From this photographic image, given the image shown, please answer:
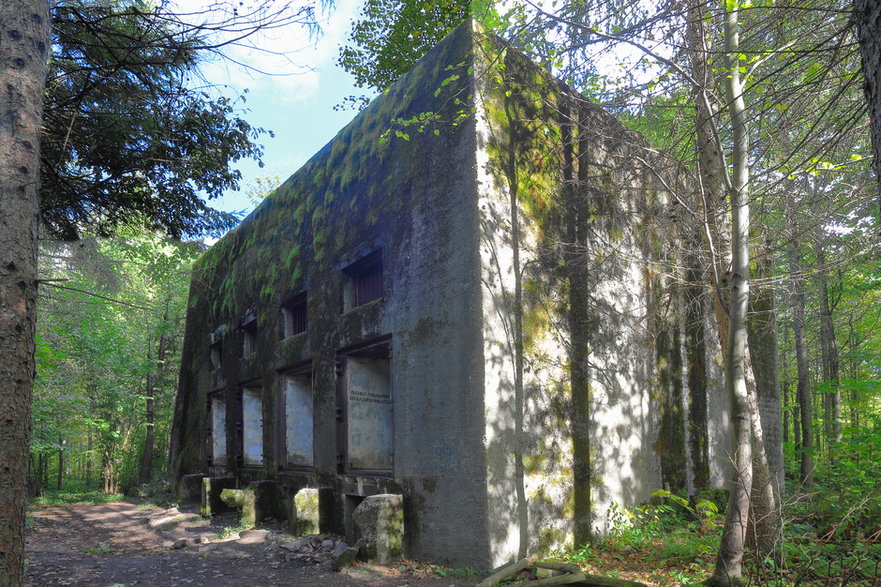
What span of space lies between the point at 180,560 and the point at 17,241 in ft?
23.9

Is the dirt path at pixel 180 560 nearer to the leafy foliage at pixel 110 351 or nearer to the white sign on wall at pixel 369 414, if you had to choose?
the white sign on wall at pixel 369 414

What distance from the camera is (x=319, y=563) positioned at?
821cm

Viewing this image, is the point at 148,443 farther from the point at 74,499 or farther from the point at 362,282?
the point at 362,282

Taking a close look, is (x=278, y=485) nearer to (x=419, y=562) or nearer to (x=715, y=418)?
(x=419, y=562)

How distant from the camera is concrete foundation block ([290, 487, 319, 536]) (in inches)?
367

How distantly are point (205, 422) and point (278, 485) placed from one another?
19.9 feet

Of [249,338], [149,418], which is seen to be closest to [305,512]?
[249,338]

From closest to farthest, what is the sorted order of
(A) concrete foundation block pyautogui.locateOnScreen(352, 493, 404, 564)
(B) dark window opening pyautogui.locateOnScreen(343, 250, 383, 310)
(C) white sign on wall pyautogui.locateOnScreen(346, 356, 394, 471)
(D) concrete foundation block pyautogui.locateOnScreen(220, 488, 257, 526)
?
(A) concrete foundation block pyautogui.locateOnScreen(352, 493, 404, 564) < (C) white sign on wall pyautogui.locateOnScreen(346, 356, 394, 471) < (B) dark window opening pyautogui.locateOnScreen(343, 250, 383, 310) < (D) concrete foundation block pyautogui.locateOnScreen(220, 488, 257, 526)

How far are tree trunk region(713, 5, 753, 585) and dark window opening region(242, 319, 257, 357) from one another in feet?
37.5

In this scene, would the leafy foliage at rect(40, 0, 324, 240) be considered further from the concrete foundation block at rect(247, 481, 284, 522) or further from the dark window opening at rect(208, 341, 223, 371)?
the dark window opening at rect(208, 341, 223, 371)

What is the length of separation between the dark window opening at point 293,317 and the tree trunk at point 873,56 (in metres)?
10.8

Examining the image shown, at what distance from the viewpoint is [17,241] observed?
3783 millimetres

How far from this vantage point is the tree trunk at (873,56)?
98.7 inches

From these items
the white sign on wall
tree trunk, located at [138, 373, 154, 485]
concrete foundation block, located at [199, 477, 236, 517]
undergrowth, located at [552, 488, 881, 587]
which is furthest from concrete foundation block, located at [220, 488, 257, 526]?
tree trunk, located at [138, 373, 154, 485]
